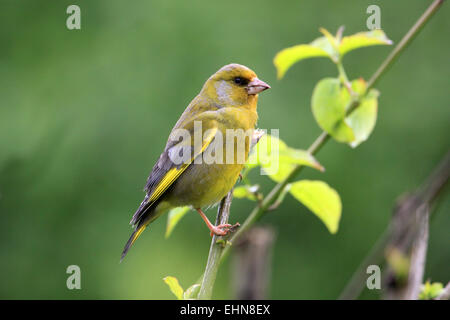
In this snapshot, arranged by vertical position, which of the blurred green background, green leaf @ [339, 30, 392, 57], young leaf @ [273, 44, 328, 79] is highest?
green leaf @ [339, 30, 392, 57]

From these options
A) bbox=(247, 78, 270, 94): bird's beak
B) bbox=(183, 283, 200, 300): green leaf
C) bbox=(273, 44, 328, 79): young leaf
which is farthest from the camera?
bbox=(247, 78, 270, 94): bird's beak

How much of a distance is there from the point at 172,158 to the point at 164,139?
2600mm

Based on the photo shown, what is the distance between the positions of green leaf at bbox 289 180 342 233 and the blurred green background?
4.01 m

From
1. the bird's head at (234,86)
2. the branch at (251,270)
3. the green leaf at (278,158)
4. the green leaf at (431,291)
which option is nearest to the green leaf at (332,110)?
the green leaf at (278,158)

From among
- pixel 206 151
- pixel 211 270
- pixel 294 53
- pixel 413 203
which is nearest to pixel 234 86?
pixel 206 151

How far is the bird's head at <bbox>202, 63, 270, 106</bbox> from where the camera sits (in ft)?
11.7

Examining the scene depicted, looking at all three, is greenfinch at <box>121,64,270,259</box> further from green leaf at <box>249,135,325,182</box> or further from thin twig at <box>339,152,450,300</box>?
thin twig at <box>339,152,450,300</box>

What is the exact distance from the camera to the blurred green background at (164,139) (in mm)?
6285

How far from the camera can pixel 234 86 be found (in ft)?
11.9

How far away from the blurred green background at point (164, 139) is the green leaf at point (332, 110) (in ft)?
13.4

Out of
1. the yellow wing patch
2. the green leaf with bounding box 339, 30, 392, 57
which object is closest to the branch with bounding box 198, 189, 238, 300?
the green leaf with bounding box 339, 30, 392, 57

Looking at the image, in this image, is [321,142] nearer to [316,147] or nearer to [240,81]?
[316,147]

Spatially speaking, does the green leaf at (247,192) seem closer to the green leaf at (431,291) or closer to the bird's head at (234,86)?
the green leaf at (431,291)
